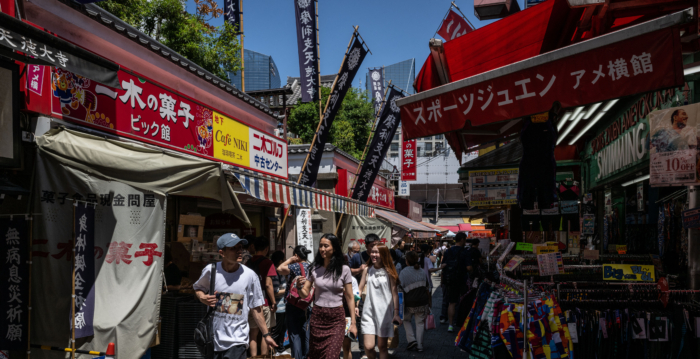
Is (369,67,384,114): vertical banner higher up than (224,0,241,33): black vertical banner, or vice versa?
(369,67,384,114): vertical banner

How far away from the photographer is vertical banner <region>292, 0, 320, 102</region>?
13992 millimetres

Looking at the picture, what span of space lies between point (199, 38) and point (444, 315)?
41.7 ft

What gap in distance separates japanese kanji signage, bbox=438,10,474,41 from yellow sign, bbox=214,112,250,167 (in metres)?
4.98

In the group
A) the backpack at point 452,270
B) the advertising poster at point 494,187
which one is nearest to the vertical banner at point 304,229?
the backpack at point 452,270

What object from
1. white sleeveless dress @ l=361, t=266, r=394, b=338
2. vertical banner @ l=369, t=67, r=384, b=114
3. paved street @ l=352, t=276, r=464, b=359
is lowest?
paved street @ l=352, t=276, r=464, b=359

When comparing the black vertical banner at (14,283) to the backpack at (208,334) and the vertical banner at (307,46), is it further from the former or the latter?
the vertical banner at (307,46)

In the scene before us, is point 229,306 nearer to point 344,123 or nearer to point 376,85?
point 344,123

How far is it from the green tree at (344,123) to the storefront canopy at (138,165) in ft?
75.9

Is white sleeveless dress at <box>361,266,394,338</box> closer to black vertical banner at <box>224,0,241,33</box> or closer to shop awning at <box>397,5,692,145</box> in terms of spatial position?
shop awning at <box>397,5,692,145</box>

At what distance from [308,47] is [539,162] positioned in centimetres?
975

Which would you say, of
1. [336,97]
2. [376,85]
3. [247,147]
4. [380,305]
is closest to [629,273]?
[380,305]

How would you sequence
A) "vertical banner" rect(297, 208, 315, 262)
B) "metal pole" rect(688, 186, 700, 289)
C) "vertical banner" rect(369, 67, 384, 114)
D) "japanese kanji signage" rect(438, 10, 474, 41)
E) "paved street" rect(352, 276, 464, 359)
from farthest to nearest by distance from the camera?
"vertical banner" rect(369, 67, 384, 114), "vertical banner" rect(297, 208, 315, 262), "japanese kanji signage" rect(438, 10, 474, 41), "paved street" rect(352, 276, 464, 359), "metal pole" rect(688, 186, 700, 289)

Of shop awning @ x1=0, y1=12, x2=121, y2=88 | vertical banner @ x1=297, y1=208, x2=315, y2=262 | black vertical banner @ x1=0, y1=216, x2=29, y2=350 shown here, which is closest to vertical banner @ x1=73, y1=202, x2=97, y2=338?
black vertical banner @ x1=0, y1=216, x2=29, y2=350

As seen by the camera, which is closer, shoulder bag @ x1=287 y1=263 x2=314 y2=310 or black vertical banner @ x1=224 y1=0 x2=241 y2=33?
shoulder bag @ x1=287 y1=263 x2=314 y2=310
